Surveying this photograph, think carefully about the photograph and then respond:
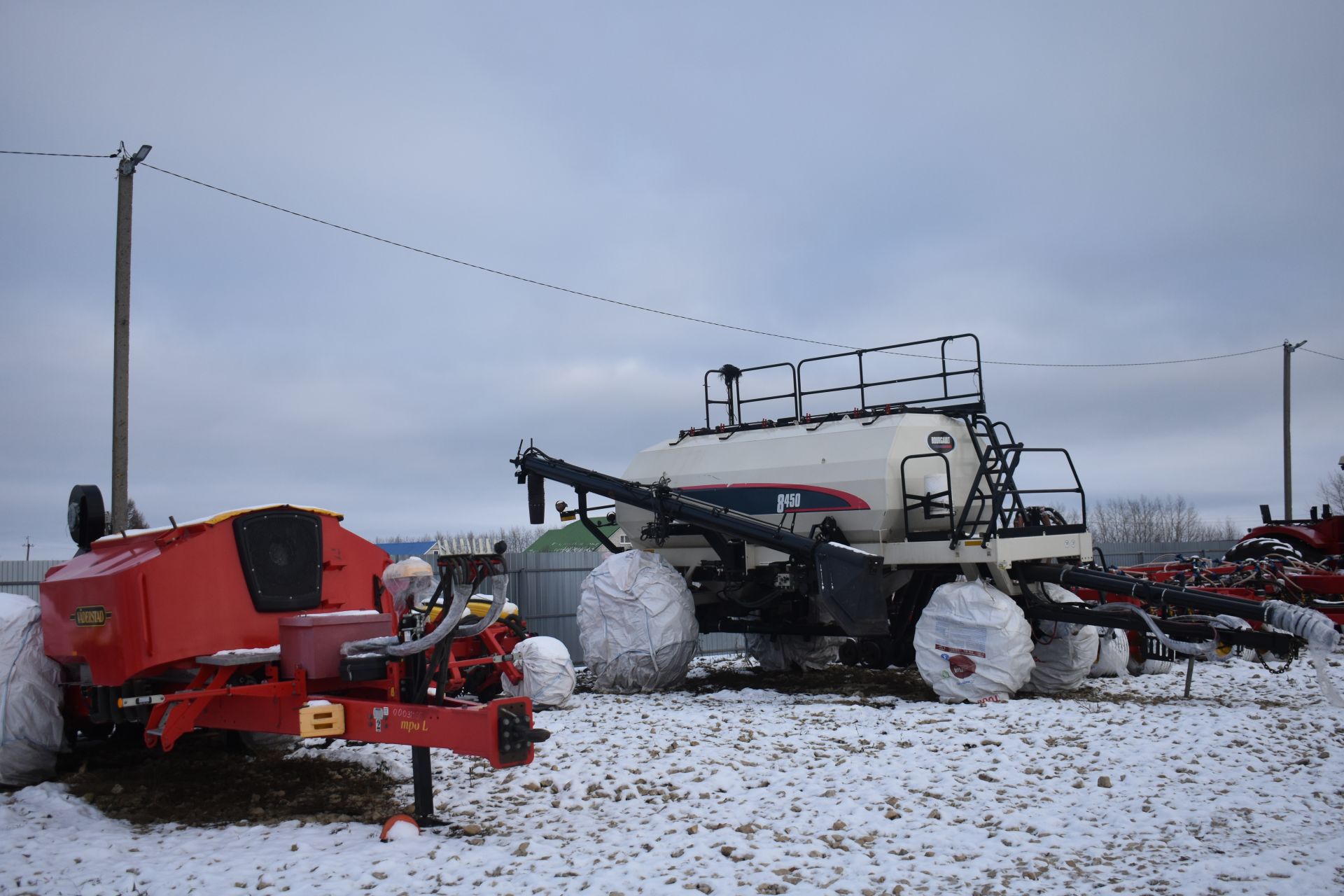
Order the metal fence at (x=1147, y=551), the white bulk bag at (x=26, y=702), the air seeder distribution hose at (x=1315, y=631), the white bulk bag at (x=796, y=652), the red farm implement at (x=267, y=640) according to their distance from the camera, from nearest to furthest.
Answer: the red farm implement at (x=267, y=640) → the white bulk bag at (x=26, y=702) → the air seeder distribution hose at (x=1315, y=631) → the white bulk bag at (x=796, y=652) → the metal fence at (x=1147, y=551)

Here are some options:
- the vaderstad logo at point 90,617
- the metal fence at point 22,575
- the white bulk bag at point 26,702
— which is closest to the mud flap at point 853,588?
the vaderstad logo at point 90,617

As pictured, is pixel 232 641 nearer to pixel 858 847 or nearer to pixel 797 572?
pixel 858 847

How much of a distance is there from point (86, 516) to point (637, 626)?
220 inches

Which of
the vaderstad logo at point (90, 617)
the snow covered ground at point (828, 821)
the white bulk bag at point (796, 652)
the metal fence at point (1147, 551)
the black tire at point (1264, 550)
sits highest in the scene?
the vaderstad logo at point (90, 617)

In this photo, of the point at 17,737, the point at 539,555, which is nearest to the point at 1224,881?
the point at 17,737

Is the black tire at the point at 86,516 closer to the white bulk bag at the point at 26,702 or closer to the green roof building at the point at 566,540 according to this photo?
the white bulk bag at the point at 26,702

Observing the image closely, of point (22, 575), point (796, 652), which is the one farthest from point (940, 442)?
point (22, 575)

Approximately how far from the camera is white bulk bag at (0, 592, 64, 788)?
690cm

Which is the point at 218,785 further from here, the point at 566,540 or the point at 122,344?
the point at 566,540

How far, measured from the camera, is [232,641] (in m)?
6.58

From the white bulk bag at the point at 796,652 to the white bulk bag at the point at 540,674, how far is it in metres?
4.06

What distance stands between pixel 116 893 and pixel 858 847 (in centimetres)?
359

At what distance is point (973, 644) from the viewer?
9609mm

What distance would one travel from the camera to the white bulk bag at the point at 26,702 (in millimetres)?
6902
